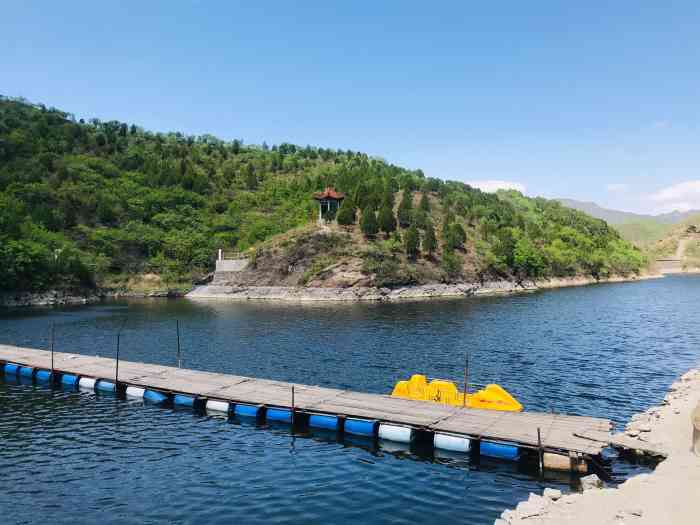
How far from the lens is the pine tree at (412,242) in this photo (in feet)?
456

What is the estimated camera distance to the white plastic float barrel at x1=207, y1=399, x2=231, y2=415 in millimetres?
37812

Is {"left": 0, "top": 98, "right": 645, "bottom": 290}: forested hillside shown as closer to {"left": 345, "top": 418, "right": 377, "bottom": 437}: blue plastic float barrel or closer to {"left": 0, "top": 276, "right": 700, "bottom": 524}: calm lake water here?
{"left": 0, "top": 276, "right": 700, "bottom": 524}: calm lake water

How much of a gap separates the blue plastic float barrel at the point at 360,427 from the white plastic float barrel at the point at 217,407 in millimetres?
9694

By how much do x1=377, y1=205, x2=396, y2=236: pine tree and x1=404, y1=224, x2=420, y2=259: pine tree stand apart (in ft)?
17.3

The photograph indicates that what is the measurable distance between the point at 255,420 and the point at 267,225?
133m

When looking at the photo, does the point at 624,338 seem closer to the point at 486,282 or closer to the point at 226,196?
the point at 486,282

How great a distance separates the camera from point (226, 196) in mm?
188875

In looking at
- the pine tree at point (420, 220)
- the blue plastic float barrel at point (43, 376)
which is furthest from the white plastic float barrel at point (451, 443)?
the pine tree at point (420, 220)

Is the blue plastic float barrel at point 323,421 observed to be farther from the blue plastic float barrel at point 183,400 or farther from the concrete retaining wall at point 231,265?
the concrete retaining wall at point 231,265

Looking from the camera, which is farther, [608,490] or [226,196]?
[226,196]

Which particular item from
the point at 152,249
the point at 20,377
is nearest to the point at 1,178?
the point at 152,249

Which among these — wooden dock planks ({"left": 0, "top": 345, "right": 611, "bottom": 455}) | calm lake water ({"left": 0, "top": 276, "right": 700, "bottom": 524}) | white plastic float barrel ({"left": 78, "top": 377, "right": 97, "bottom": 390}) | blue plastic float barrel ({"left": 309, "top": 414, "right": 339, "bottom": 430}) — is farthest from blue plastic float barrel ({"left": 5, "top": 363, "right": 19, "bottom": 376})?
blue plastic float barrel ({"left": 309, "top": 414, "right": 339, "bottom": 430})

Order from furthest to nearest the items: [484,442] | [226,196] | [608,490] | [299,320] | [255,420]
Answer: [226,196] → [299,320] → [255,420] → [484,442] → [608,490]

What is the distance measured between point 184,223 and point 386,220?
66451 millimetres
